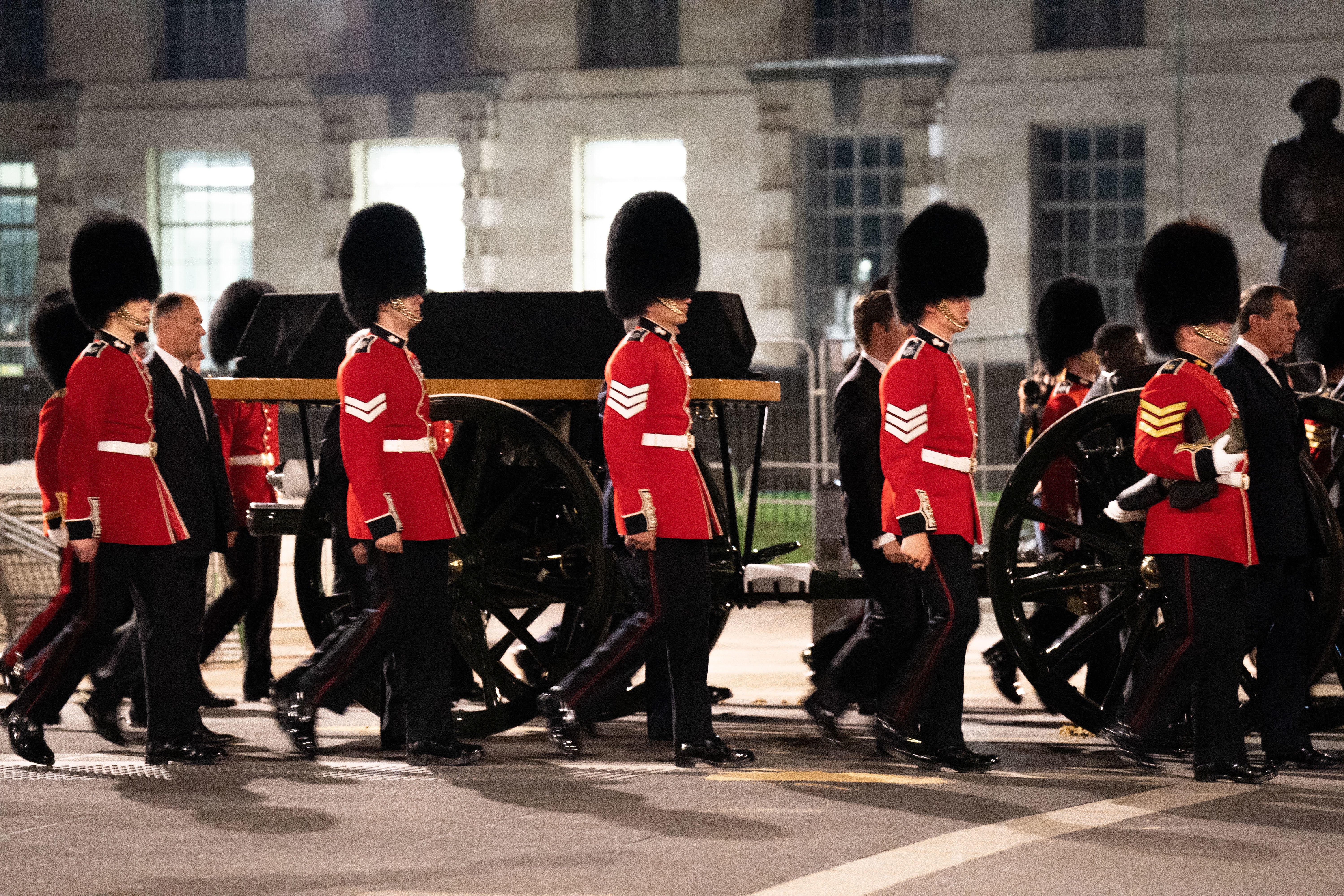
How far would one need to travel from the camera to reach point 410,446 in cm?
641

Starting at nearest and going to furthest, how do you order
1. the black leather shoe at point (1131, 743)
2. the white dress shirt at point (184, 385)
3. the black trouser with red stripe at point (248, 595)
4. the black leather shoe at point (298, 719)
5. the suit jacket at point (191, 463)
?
the black leather shoe at point (1131, 743) < the black leather shoe at point (298, 719) < the suit jacket at point (191, 463) < the white dress shirt at point (184, 385) < the black trouser with red stripe at point (248, 595)

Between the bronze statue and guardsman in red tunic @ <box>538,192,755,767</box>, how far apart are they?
4535mm

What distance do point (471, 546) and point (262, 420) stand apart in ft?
6.51

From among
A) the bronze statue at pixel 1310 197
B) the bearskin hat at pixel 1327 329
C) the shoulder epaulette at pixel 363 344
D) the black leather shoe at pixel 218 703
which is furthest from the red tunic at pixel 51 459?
the bronze statue at pixel 1310 197

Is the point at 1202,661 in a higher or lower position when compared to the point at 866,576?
lower

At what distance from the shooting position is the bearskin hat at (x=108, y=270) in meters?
6.81

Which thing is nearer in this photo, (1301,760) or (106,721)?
(1301,760)

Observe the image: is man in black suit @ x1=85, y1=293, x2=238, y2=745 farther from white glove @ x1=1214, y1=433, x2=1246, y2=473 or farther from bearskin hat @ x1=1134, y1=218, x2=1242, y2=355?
white glove @ x1=1214, y1=433, x2=1246, y2=473

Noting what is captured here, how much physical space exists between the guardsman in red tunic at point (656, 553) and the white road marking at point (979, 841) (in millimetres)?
1285

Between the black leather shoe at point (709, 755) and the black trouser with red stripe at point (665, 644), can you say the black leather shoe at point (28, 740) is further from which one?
the black leather shoe at point (709, 755)

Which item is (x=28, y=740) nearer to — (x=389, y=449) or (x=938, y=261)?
(x=389, y=449)

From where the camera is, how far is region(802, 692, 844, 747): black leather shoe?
6.84 meters

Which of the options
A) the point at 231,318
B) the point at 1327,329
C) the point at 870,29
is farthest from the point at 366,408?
the point at 870,29

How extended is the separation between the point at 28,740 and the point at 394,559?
51.9 inches
